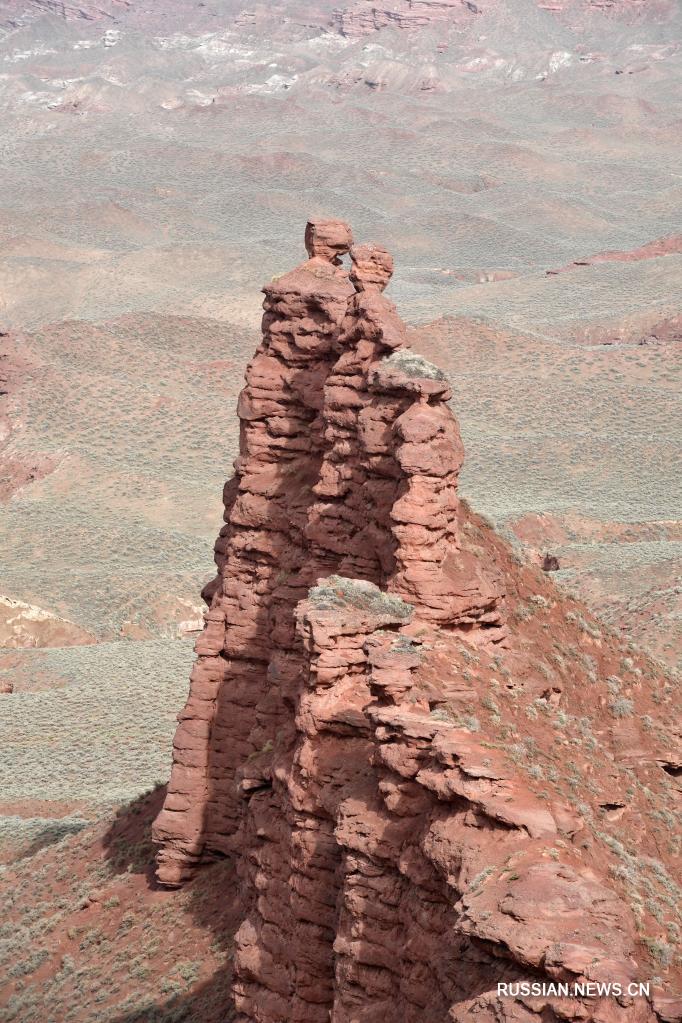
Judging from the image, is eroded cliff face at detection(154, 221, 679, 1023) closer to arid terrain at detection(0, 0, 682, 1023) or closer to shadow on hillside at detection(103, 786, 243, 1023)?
arid terrain at detection(0, 0, 682, 1023)

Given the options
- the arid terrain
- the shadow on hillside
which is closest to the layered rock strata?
the shadow on hillside

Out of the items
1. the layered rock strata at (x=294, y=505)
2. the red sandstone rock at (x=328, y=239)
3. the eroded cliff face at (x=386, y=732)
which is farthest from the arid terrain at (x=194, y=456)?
the red sandstone rock at (x=328, y=239)

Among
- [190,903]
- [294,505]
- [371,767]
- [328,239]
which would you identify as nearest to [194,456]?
[328,239]

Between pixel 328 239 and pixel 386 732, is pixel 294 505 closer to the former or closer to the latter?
pixel 328 239

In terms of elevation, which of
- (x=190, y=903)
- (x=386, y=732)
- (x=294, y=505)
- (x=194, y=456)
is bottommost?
(x=194, y=456)

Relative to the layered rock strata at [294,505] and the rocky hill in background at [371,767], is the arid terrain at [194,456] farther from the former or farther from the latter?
the layered rock strata at [294,505]
